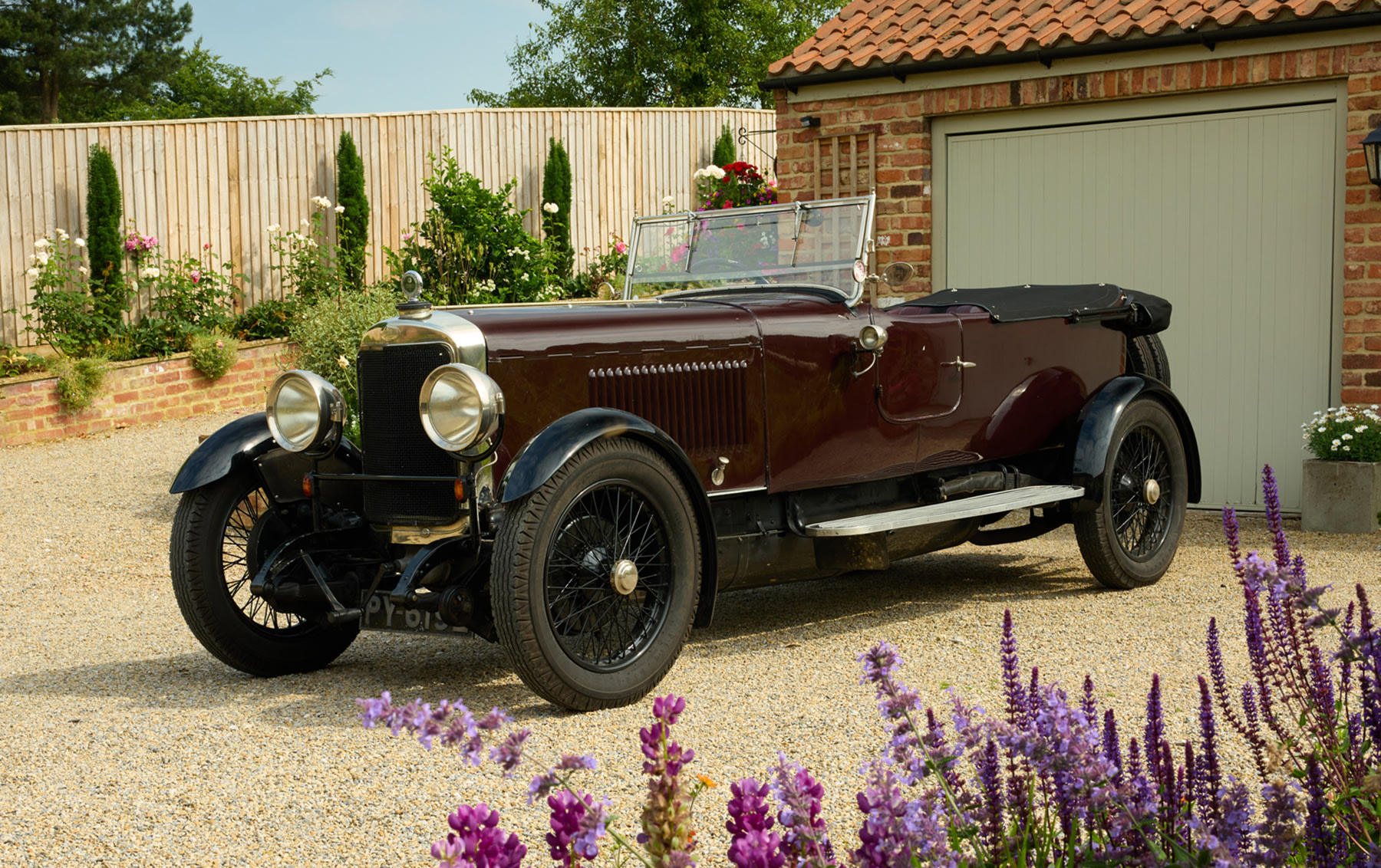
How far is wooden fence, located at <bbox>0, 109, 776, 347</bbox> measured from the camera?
13.1 meters

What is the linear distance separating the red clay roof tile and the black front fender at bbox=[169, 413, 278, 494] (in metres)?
5.06

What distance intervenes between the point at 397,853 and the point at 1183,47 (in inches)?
257

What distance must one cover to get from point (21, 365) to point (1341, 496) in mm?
10508

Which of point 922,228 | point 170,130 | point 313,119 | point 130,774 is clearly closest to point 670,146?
point 313,119

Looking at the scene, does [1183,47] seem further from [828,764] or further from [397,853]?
[397,853]

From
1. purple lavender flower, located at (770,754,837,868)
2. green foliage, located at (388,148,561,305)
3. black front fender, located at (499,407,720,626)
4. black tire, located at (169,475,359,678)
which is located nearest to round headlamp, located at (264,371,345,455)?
black tire, located at (169,475,359,678)

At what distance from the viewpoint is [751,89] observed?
32.3 metres

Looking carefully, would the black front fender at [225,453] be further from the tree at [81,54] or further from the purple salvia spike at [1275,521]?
the tree at [81,54]

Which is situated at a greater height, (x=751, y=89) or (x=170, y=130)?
(x=751, y=89)

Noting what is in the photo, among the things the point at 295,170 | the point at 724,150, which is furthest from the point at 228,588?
the point at 724,150

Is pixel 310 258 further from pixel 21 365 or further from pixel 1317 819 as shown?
pixel 1317 819

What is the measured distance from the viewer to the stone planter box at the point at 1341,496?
6.95m

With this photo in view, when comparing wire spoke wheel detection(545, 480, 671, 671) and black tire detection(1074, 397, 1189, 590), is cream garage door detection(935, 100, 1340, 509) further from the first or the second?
wire spoke wheel detection(545, 480, 671, 671)

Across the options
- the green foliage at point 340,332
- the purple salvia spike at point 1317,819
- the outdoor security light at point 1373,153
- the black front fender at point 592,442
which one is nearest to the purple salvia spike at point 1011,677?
the purple salvia spike at point 1317,819
